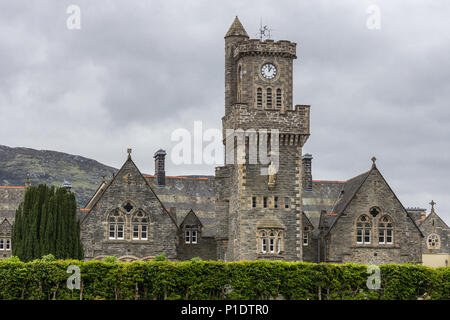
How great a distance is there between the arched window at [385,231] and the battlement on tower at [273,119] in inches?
408

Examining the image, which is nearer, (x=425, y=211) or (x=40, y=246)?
(x=40, y=246)

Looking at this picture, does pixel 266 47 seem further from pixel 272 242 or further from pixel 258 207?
pixel 272 242

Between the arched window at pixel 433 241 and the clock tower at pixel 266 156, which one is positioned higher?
the clock tower at pixel 266 156

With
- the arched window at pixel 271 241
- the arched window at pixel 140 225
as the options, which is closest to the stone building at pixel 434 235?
the arched window at pixel 271 241

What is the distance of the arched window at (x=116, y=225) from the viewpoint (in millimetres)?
69188

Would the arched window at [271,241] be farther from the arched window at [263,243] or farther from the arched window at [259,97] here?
the arched window at [259,97]

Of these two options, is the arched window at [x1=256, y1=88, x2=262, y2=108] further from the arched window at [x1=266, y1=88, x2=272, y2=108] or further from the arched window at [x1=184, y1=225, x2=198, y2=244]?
the arched window at [x1=184, y1=225, x2=198, y2=244]

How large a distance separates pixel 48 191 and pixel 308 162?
84.3 ft

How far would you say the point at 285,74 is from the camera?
68.6 meters

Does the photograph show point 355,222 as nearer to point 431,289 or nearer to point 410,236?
point 410,236

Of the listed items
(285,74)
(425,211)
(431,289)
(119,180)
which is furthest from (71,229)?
(425,211)

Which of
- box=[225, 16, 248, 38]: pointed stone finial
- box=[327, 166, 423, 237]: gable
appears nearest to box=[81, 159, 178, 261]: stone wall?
box=[327, 166, 423, 237]: gable

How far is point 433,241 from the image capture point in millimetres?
92625

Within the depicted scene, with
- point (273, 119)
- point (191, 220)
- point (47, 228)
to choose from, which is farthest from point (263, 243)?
point (47, 228)
